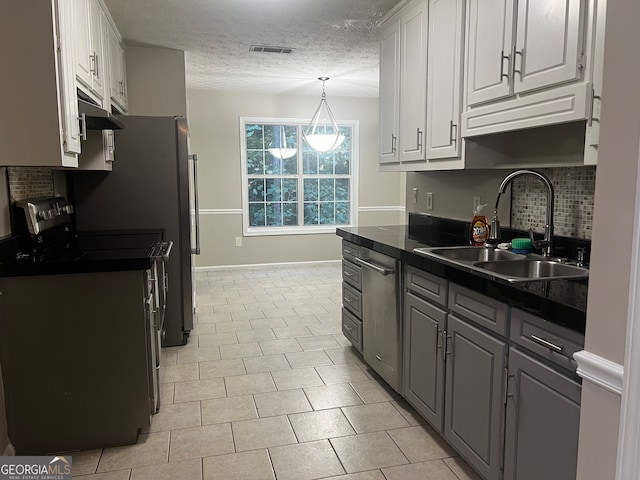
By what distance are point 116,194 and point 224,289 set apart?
2242mm

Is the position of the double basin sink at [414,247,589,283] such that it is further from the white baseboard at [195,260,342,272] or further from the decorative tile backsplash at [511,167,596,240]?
the white baseboard at [195,260,342,272]

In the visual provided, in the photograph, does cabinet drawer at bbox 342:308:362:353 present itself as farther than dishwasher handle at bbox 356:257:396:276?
Yes

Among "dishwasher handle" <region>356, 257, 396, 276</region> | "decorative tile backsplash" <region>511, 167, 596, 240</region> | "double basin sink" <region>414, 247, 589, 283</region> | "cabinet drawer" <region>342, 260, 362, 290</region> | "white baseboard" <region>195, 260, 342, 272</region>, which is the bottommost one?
"white baseboard" <region>195, 260, 342, 272</region>

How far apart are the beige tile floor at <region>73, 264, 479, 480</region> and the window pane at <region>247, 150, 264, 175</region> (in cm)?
295

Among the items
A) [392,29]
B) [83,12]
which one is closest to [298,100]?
[392,29]

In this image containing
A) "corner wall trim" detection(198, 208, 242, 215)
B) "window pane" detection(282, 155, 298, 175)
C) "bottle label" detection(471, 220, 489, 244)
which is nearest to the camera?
"bottle label" detection(471, 220, 489, 244)

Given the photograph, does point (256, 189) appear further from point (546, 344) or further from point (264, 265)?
point (546, 344)

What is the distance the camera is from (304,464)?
2195mm

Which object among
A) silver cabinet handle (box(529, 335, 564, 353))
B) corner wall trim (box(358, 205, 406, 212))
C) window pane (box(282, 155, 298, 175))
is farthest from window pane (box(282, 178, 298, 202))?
silver cabinet handle (box(529, 335, 564, 353))

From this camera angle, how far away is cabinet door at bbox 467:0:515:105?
217 cm

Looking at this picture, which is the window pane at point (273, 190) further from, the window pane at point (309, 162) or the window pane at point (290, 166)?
the window pane at point (309, 162)

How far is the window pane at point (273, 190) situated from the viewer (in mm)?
6816

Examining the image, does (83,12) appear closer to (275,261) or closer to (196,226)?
(196,226)

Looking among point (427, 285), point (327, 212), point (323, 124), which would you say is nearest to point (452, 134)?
point (427, 285)
